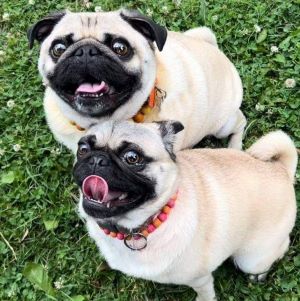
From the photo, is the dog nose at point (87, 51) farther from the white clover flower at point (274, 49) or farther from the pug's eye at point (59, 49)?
the white clover flower at point (274, 49)

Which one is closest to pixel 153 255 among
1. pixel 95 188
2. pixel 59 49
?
pixel 95 188

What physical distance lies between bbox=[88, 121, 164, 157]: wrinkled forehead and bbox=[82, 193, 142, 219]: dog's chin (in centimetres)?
24

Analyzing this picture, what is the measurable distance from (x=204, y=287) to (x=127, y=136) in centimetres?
120

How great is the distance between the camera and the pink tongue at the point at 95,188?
9.03 ft

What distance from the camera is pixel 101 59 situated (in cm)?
320

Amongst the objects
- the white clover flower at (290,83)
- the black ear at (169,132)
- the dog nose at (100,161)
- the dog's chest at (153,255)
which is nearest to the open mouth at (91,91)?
the black ear at (169,132)

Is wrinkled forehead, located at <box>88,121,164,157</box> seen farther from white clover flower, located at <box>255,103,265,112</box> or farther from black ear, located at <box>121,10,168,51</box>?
white clover flower, located at <box>255,103,265,112</box>

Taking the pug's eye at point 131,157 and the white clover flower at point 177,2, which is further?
the white clover flower at point 177,2

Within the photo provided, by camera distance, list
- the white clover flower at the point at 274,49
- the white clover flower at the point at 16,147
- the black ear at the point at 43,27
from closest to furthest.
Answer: the black ear at the point at 43,27 < the white clover flower at the point at 16,147 < the white clover flower at the point at 274,49

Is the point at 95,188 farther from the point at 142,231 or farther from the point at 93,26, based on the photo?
the point at 93,26

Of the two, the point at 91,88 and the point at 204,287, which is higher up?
the point at 91,88

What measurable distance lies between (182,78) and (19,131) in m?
1.52

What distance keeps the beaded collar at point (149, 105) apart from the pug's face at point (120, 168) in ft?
1.96

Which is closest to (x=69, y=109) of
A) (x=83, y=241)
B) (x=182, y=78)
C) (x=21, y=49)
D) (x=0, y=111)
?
(x=182, y=78)
